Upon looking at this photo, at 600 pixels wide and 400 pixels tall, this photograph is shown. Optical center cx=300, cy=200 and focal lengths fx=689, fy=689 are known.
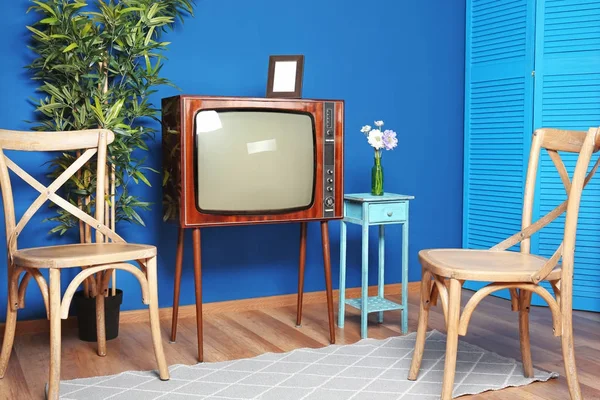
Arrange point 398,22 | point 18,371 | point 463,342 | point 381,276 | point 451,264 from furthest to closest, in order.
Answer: point 398,22 < point 381,276 < point 463,342 < point 18,371 < point 451,264

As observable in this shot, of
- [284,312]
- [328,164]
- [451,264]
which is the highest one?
[328,164]

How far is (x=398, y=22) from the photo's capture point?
12.1ft

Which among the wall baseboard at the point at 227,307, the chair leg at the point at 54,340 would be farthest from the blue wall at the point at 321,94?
the chair leg at the point at 54,340

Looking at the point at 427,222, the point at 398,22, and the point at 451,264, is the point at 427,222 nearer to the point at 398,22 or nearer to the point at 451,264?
the point at 398,22

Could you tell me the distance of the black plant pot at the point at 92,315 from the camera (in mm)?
2787

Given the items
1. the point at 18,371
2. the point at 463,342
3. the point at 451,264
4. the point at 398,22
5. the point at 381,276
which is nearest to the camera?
the point at 451,264

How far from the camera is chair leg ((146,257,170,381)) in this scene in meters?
2.29

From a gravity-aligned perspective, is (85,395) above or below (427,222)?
below

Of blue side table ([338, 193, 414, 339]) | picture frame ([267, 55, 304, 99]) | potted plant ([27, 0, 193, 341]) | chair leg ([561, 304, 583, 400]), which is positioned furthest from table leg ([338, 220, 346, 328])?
chair leg ([561, 304, 583, 400])

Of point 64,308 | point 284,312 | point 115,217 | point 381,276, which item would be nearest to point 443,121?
point 381,276

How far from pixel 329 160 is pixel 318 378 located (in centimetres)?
90

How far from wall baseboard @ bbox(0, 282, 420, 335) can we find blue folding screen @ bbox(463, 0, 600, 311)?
673 mm

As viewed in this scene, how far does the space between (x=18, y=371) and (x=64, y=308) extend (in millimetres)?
513

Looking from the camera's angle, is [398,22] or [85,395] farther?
[398,22]
